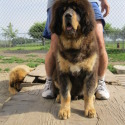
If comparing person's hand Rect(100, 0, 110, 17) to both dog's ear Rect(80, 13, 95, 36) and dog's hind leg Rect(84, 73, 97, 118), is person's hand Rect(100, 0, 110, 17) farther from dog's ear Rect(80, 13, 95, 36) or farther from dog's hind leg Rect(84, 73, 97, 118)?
dog's hind leg Rect(84, 73, 97, 118)

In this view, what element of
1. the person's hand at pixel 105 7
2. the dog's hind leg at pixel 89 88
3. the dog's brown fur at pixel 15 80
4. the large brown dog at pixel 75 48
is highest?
the person's hand at pixel 105 7

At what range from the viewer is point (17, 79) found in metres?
5.01

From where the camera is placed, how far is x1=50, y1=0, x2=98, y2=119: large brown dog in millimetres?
2475

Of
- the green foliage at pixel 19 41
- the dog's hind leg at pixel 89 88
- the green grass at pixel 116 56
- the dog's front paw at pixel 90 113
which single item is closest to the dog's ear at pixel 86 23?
the dog's hind leg at pixel 89 88

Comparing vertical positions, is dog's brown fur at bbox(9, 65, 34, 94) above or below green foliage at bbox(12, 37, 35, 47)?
below

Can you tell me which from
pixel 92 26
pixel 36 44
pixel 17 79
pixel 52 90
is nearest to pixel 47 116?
pixel 52 90

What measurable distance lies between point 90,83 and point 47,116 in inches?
25.2

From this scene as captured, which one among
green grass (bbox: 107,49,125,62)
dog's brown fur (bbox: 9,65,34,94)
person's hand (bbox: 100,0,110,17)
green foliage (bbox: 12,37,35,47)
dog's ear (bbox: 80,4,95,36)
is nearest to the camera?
dog's ear (bbox: 80,4,95,36)

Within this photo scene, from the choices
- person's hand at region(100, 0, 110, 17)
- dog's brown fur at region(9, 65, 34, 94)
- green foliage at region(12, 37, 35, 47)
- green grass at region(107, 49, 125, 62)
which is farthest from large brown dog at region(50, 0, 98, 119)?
green foliage at region(12, 37, 35, 47)

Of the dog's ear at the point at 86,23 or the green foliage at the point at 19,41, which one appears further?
the green foliage at the point at 19,41

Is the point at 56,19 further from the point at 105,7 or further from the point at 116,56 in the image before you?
the point at 116,56

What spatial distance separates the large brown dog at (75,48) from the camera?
247 cm

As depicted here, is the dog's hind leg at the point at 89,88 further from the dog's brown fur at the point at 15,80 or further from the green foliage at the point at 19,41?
the green foliage at the point at 19,41

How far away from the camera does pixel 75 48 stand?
2.59 meters
